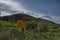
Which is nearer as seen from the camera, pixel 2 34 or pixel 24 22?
pixel 24 22

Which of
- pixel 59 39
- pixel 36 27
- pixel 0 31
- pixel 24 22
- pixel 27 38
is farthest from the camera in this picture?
pixel 59 39

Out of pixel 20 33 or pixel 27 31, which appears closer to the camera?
pixel 20 33

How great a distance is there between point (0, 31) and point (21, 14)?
1.53 m

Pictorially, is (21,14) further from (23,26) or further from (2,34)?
(2,34)

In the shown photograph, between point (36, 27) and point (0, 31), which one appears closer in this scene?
point (36, 27)

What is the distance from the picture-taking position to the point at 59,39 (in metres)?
7.22

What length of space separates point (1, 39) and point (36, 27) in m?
1.94

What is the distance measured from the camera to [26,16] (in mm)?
4457

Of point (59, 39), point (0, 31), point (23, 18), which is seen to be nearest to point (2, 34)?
point (0, 31)

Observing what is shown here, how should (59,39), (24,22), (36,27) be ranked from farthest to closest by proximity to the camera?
1. (59,39)
2. (24,22)
3. (36,27)

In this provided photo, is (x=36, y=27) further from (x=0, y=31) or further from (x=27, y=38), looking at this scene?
(x=0, y=31)

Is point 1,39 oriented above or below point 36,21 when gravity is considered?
below

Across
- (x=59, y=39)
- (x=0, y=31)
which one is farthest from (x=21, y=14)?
(x=59, y=39)

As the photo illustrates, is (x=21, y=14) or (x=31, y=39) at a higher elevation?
(x=21, y=14)
